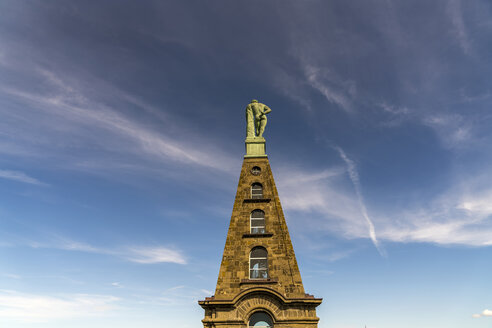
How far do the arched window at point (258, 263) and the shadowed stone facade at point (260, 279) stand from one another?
246 mm

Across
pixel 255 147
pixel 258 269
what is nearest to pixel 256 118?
pixel 255 147

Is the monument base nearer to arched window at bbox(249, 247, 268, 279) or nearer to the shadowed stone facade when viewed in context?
the shadowed stone facade

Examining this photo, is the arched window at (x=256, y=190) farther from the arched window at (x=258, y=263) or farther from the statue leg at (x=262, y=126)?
the statue leg at (x=262, y=126)

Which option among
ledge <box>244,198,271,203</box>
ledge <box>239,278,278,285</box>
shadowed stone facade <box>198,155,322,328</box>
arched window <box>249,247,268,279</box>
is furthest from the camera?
ledge <box>244,198,271,203</box>

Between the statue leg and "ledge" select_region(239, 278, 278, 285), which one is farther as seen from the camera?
the statue leg

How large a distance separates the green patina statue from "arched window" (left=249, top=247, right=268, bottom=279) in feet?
34.8

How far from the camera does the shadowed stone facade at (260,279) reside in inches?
826

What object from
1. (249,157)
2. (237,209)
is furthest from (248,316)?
(249,157)

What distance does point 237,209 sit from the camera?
83.6ft

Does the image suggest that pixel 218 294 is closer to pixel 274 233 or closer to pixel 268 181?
pixel 274 233

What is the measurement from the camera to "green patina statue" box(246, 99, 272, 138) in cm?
2948

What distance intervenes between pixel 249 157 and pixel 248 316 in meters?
12.8

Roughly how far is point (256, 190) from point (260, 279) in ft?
24.0

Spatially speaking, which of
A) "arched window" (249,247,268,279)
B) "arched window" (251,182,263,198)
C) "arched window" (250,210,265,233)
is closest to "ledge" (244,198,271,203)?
"arched window" (251,182,263,198)
